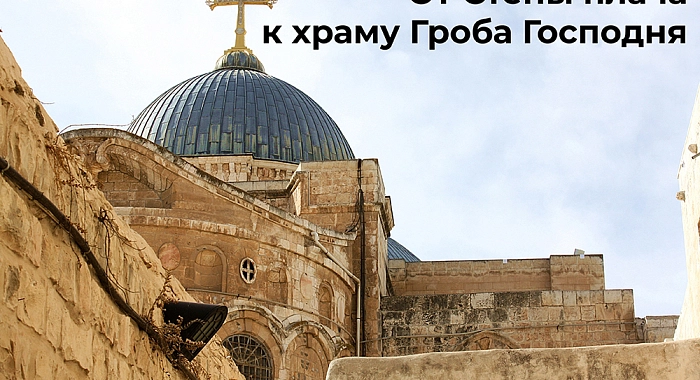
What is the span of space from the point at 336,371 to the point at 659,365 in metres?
1.46

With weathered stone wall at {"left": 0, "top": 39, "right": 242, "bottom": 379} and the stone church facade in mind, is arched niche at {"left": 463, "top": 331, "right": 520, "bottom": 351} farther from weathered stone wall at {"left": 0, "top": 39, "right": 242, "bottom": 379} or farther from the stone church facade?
weathered stone wall at {"left": 0, "top": 39, "right": 242, "bottom": 379}

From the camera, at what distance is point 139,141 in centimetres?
1814

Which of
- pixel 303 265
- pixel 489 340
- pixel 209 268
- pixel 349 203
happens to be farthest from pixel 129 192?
pixel 489 340

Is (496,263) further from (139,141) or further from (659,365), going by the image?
(659,365)

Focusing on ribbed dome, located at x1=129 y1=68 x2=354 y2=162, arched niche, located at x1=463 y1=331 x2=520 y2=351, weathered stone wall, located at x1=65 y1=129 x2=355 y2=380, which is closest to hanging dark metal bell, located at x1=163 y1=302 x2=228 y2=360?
weathered stone wall, located at x1=65 y1=129 x2=355 y2=380

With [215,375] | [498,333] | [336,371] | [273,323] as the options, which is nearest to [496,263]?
[498,333]

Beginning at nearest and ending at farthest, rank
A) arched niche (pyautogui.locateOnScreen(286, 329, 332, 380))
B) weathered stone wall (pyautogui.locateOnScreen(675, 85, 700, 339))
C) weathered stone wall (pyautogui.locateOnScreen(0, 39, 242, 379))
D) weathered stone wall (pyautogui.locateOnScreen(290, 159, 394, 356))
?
weathered stone wall (pyautogui.locateOnScreen(0, 39, 242, 379)) < weathered stone wall (pyautogui.locateOnScreen(675, 85, 700, 339)) < arched niche (pyautogui.locateOnScreen(286, 329, 332, 380)) < weathered stone wall (pyautogui.locateOnScreen(290, 159, 394, 356))

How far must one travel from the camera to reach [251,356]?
58.5 feet

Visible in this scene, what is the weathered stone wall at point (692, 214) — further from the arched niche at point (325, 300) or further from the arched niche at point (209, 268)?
the arched niche at point (325, 300)

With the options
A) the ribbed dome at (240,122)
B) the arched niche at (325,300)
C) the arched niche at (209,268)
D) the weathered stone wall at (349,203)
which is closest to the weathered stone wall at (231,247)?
the arched niche at (209,268)

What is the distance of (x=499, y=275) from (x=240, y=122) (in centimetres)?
648

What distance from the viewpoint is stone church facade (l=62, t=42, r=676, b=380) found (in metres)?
17.9

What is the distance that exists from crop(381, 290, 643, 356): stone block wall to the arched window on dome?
2865mm

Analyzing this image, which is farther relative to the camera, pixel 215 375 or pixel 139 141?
pixel 139 141
